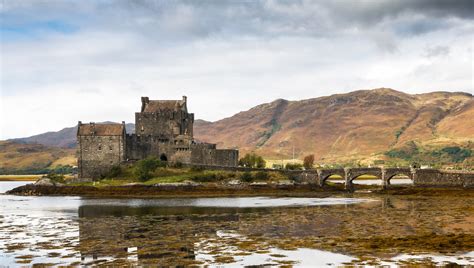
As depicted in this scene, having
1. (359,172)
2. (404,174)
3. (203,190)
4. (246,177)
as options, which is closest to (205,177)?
(203,190)

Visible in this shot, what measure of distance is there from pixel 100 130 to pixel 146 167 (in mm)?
11682

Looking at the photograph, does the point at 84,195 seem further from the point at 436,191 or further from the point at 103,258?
the point at 103,258

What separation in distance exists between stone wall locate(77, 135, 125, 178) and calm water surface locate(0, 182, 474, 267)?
3524 centimetres

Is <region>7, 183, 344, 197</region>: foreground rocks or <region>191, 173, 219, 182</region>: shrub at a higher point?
<region>191, 173, 219, 182</region>: shrub

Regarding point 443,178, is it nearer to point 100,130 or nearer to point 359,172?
point 359,172

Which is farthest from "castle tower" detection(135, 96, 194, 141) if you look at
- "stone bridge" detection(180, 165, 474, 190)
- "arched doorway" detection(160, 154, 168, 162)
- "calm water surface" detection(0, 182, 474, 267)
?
"calm water surface" detection(0, 182, 474, 267)

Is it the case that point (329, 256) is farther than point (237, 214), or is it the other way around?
point (237, 214)

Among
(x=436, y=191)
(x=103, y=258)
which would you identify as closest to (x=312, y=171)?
(x=436, y=191)

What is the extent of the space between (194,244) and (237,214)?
57.1 feet

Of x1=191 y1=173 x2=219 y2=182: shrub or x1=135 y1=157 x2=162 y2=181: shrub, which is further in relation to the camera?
x1=135 y1=157 x2=162 y2=181: shrub

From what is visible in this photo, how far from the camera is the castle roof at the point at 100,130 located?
89938mm

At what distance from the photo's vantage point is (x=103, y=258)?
2638 centimetres

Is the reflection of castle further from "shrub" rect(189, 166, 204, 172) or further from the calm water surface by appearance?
"shrub" rect(189, 166, 204, 172)

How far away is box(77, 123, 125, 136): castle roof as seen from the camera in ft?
295
